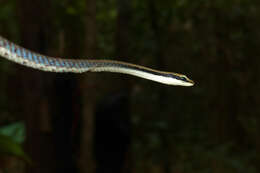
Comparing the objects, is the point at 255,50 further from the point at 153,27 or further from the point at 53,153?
the point at 53,153

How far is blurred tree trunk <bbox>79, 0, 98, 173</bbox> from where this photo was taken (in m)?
3.54

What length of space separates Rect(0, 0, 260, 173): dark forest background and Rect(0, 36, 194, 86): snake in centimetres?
83

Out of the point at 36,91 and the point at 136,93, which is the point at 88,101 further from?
the point at 136,93

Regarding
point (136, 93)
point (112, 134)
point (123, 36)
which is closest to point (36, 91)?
point (112, 134)

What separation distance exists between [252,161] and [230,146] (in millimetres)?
629

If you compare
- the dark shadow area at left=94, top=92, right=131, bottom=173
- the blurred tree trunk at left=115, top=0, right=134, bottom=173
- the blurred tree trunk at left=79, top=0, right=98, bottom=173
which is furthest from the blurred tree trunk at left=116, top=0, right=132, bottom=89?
the blurred tree trunk at left=79, top=0, right=98, bottom=173

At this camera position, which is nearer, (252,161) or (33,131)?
(33,131)

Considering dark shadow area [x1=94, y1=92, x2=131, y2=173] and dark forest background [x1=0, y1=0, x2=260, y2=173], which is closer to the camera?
dark forest background [x1=0, y1=0, x2=260, y2=173]

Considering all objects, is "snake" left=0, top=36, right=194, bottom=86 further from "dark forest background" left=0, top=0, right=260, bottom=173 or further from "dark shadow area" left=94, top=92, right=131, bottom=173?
"dark shadow area" left=94, top=92, right=131, bottom=173

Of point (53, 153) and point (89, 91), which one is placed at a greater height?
point (89, 91)

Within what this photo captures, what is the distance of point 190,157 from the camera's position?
730 cm

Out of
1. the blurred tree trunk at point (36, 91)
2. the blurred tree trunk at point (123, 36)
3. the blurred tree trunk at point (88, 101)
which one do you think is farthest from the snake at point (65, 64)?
the blurred tree trunk at point (123, 36)

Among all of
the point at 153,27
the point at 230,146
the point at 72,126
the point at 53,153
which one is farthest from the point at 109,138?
→ the point at 230,146

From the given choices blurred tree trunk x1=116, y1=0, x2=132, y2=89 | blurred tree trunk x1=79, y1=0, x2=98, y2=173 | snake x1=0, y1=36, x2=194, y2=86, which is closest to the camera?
snake x1=0, y1=36, x2=194, y2=86
